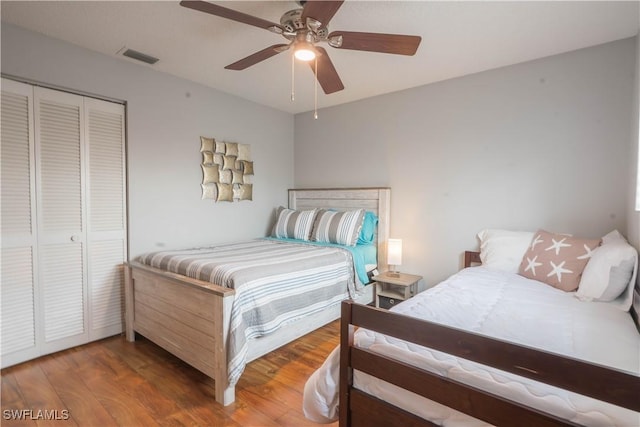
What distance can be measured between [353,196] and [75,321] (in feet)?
9.39

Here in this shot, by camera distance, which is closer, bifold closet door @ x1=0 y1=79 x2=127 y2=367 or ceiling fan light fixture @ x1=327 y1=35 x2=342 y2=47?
ceiling fan light fixture @ x1=327 y1=35 x2=342 y2=47

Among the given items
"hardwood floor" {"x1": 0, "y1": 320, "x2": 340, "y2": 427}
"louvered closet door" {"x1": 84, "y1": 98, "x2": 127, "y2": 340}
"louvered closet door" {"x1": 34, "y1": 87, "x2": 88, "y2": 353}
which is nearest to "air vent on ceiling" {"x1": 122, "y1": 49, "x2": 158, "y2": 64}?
"louvered closet door" {"x1": 84, "y1": 98, "x2": 127, "y2": 340}

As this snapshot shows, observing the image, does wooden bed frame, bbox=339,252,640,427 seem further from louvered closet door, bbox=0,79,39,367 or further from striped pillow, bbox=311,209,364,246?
louvered closet door, bbox=0,79,39,367

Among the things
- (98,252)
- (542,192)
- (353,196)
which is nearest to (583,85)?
(542,192)

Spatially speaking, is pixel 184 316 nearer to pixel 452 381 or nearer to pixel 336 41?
pixel 452 381

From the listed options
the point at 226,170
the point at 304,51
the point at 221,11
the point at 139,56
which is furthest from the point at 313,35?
the point at 226,170

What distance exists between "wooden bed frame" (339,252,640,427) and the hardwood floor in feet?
2.16

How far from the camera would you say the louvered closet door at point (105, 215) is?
249cm

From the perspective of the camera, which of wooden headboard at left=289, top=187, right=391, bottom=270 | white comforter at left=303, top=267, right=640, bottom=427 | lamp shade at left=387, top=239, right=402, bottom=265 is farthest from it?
wooden headboard at left=289, top=187, right=391, bottom=270

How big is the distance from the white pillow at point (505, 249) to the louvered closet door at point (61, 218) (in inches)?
131

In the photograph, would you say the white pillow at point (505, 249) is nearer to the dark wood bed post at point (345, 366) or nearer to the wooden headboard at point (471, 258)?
the wooden headboard at point (471, 258)

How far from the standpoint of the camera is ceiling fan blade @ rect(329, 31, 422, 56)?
165 cm

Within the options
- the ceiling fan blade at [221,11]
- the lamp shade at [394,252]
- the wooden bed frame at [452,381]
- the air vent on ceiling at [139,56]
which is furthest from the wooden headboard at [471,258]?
the air vent on ceiling at [139,56]

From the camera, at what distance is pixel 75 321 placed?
7.96 ft
